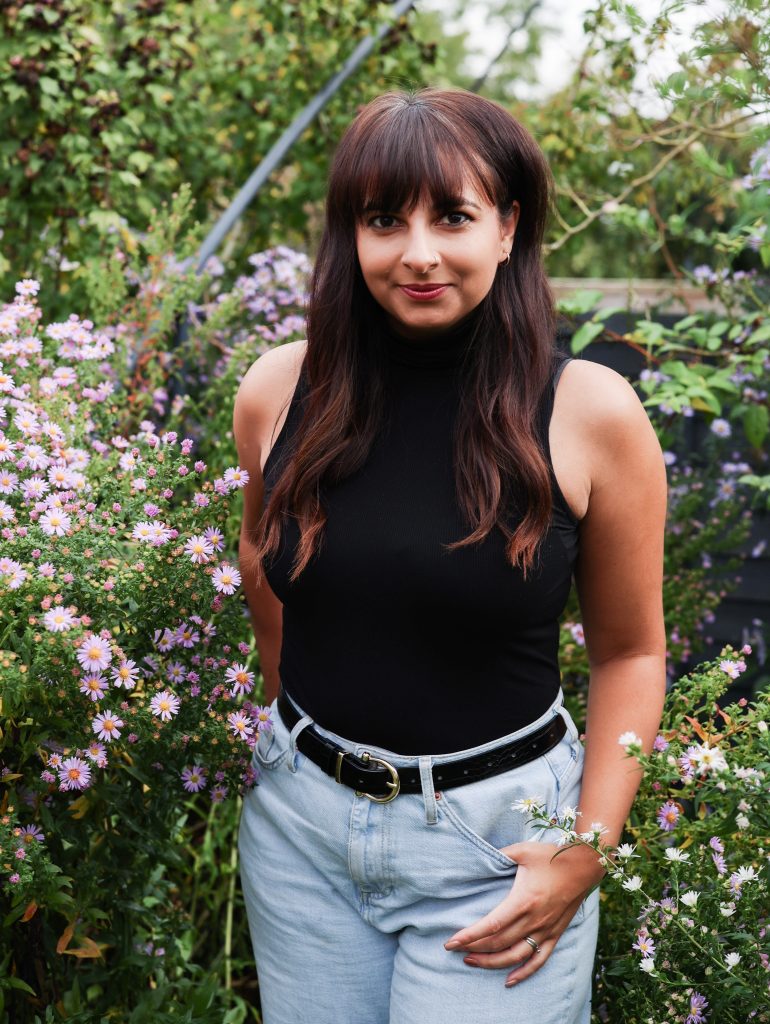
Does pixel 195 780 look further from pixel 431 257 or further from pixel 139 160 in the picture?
pixel 139 160

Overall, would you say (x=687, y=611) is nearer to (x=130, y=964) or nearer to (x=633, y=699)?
(x=633, y=699)

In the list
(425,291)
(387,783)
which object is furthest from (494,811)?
(425,291)

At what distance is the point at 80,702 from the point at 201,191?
3063 mm

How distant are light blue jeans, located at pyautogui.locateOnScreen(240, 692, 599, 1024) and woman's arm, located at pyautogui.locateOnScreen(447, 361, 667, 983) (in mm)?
35

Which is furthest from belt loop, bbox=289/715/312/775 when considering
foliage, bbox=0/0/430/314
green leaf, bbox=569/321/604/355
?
foliage, bbox=0/0/430/314

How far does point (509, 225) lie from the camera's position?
5.41ft

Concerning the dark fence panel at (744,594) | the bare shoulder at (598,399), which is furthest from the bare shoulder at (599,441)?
the dark fence panel at (744,594)

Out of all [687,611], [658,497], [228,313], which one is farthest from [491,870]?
[228,313]

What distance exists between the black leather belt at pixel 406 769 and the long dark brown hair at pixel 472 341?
26 centimetres

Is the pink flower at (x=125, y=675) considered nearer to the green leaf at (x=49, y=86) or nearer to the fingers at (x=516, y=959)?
the fingers at (x=516, y=959)

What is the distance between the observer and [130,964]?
1932mm

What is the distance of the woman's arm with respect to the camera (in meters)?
1.50

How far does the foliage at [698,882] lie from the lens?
1.44 metres

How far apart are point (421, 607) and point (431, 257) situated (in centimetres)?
47
